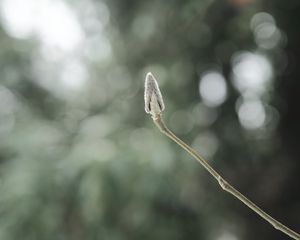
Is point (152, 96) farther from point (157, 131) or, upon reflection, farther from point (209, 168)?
point (157, 131)

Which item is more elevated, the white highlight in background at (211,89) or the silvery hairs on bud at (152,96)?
the silvery hairs on bud at (152,96)

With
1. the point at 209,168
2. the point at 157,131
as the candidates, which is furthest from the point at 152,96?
the point at 157,131

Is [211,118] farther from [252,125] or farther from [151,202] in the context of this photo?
[151,202]

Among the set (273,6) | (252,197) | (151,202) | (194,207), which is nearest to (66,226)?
(151,202)

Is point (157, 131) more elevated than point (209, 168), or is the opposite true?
point (209, 168)

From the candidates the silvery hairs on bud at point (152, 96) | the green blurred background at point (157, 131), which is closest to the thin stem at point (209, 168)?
the silvery hairs on bud at point (152, 96)

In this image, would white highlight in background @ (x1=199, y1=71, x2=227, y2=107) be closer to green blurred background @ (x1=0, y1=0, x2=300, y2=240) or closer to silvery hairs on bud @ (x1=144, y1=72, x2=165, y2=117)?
green blurred background @ (x1=0, y1=0, x2=300, y2=240)

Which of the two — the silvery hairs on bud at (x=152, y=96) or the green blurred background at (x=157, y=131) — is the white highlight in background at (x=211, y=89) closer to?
the green blurred background at (x=157, y=131)

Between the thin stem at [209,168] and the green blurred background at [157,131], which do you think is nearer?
the thin stem at [209,168]

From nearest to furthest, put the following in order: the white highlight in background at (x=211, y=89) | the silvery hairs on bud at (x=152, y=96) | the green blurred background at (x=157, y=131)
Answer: the silvery hairs on bud at (x=152, y=96) → the green blurred background at (x=157, y=131) → the white highlight in background at (x=211, y=89)
